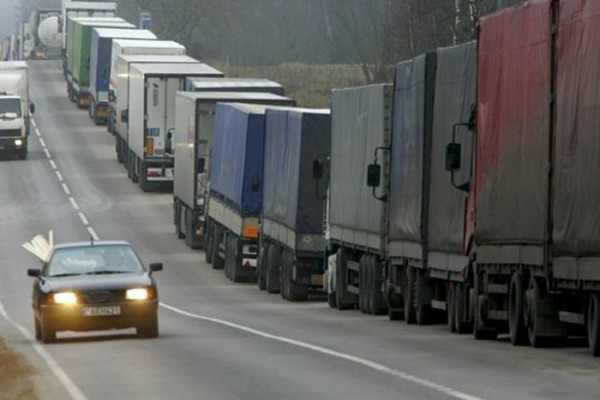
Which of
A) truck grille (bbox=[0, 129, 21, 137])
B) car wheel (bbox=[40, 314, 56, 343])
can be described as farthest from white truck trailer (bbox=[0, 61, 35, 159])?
car wheel (bbox=[40, 314, 56, 343])

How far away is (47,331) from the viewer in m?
26.7

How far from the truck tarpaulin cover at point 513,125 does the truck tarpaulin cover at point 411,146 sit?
12.1 ft

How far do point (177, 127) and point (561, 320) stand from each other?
33669mm

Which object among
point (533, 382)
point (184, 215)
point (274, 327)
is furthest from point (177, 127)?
point (533, 382)

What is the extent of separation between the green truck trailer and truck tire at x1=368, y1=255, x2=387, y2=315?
202 feet

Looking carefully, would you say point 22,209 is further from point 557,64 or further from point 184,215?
point 557,64

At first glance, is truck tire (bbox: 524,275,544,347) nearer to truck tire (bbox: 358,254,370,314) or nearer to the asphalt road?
the asphalt road

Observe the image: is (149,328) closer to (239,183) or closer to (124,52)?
(239,183)

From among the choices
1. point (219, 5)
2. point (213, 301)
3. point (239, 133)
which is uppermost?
point (219, 5)

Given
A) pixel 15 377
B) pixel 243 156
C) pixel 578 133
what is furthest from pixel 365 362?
pixel 243 156

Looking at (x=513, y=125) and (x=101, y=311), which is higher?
(x=513, y=125)

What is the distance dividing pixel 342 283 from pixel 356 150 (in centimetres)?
257

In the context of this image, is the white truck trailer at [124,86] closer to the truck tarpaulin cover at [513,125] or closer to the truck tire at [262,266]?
the truck tire at [262,266]

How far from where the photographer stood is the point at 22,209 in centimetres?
6412
